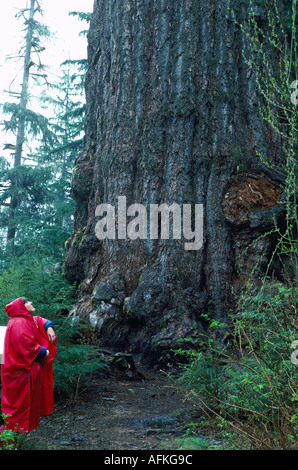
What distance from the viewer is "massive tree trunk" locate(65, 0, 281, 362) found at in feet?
21.6

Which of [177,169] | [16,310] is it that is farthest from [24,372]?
[177,169]

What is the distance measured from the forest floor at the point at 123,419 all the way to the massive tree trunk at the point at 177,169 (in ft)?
2.17

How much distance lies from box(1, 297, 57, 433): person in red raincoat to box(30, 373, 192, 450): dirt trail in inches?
12.6

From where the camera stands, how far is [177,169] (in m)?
6.96

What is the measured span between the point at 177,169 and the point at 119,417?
385 centimetres

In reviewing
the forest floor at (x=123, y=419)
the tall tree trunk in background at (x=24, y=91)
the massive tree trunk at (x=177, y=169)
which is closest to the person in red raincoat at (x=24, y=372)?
the forest floor at (x=123, y=419)

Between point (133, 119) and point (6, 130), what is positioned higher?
point (6, 130)

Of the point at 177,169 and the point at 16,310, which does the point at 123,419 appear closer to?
the point at 16,310

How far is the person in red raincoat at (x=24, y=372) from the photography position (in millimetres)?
3980

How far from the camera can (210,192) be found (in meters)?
6.87

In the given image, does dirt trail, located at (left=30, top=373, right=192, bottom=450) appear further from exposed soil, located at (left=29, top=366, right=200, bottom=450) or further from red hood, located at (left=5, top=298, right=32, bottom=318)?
red hood, located at (left=5, top=298, right=32, bottom=318)
